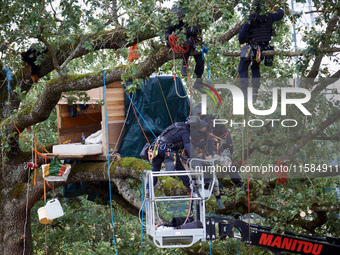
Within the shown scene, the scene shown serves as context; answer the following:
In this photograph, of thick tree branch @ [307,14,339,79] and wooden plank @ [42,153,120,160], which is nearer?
thick tree branch @ [307,14,339,79]

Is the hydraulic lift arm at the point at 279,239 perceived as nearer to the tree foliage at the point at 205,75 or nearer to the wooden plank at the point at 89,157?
the tree foliage at the point at 205,75

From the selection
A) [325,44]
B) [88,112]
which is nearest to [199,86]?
[325,44]

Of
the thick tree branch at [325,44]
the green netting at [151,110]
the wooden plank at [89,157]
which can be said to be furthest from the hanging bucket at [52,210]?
the thick tree branch at [325,44]

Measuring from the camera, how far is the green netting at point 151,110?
9484mm

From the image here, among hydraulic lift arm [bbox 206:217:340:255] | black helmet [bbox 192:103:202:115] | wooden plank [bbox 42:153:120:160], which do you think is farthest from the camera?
wooden plank [bbox 42:153:120:160]

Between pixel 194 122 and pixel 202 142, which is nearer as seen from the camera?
pixel 194 122

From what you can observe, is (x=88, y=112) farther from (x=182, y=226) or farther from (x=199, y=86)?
(x=182, y=226)

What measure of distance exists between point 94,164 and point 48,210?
136 centimetres

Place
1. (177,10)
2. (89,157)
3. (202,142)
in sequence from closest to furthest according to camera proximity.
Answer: (202,142), (177,10), (89,157)

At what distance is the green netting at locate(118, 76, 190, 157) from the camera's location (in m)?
9.48

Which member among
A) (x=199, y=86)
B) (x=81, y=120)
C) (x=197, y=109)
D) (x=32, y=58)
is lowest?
(x=81, y=120)

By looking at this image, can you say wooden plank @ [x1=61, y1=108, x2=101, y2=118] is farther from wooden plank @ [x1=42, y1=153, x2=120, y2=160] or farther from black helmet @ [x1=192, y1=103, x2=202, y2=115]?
black helmet @ [x1=192, y1=103, x2=202, y2=115]

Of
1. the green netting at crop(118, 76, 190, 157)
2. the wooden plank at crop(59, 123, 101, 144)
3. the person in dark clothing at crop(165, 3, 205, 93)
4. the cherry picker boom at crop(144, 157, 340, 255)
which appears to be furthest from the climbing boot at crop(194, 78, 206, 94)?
the wooden plank at crop(59, 123, 101, 144)

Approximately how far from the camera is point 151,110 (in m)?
9.89
